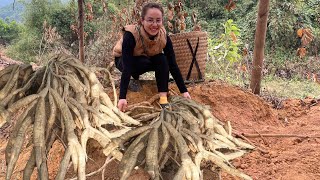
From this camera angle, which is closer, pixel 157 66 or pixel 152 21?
pixel 152 21

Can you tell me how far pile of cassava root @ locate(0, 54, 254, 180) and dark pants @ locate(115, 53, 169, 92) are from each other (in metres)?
0.96

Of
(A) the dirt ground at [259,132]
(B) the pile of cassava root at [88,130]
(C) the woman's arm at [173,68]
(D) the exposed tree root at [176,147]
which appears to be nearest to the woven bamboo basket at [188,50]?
(A) the dirt ground at [259,132]

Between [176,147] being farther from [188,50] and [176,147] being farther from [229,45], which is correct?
[229,45]

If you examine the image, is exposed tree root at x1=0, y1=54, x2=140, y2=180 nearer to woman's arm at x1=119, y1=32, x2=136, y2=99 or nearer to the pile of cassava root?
the pile of cassava root

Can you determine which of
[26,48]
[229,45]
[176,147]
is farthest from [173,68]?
[26,48]

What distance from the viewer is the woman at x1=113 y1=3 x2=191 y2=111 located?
2971 millimetres

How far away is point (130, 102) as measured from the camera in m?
3.31

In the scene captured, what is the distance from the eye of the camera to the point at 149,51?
3197mm

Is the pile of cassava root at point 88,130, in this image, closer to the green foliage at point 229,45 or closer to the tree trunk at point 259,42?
the tree trunk at point 259,42

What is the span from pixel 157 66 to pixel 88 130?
5.12 ft

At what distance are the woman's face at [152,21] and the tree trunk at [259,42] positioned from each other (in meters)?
1.48

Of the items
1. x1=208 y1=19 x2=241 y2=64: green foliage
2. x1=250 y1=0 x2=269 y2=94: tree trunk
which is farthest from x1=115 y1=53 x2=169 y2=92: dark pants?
x1=208 y1=19 x2=241 y2=64: green foliage

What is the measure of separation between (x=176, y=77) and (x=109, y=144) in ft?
5.21

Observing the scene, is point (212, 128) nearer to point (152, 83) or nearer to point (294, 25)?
point (152, 83)
